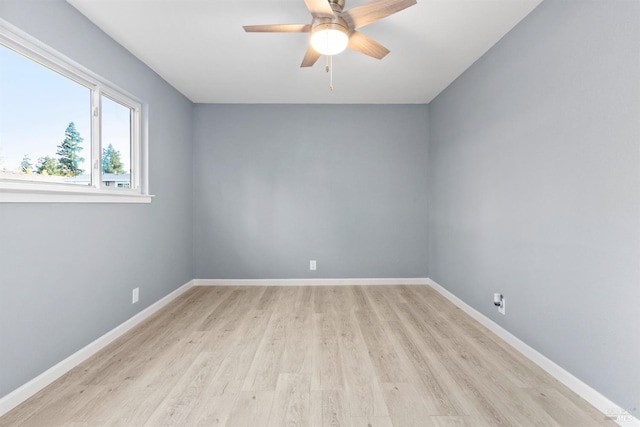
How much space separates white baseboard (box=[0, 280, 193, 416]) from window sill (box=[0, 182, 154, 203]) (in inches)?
40.7

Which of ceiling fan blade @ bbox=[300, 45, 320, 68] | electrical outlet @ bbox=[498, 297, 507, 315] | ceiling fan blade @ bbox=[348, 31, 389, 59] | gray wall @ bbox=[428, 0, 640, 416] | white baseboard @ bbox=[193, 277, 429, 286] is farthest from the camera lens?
white baseboard @ bbox=[193, 277, 429, 286]

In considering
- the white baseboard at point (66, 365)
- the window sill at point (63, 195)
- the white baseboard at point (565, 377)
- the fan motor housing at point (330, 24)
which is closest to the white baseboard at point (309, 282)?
the white baseboard at point (66, 365)

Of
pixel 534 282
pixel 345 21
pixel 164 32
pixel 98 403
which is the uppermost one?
pixel 164 32

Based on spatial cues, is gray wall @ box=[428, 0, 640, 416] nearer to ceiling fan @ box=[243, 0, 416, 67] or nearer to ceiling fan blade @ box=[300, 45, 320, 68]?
ceiling fan @ box=[243, 0, 416, 67]

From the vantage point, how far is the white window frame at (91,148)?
1.69m

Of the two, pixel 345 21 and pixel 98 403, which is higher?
pixel 345 21

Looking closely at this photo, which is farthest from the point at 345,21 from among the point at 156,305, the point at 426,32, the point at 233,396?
the point at 156,305

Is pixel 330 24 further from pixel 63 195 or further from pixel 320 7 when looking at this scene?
pixel 63 195

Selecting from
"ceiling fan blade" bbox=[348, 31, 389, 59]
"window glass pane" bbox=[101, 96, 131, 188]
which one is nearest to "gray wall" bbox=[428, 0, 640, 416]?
"ceiling fan blade" bbox=[348, 31, 389, 59]

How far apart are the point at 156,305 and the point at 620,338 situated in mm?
3559

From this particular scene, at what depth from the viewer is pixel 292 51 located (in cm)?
264

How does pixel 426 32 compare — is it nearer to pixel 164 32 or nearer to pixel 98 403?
pixel 164 32

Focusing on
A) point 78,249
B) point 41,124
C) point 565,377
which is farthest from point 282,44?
point 565,377

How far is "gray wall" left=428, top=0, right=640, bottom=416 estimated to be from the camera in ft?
4.91
